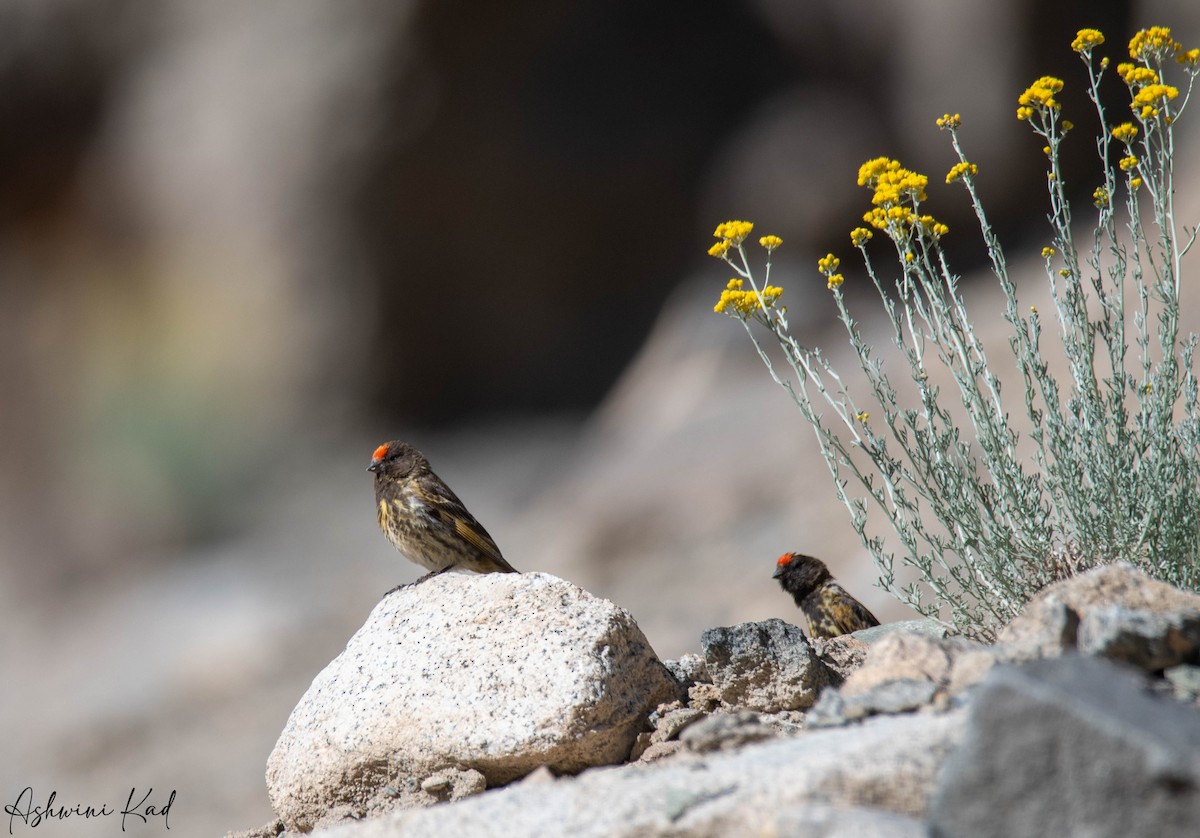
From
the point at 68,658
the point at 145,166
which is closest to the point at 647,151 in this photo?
the point at 145,166

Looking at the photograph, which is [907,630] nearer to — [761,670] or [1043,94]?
[761,670]

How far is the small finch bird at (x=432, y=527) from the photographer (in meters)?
5.64


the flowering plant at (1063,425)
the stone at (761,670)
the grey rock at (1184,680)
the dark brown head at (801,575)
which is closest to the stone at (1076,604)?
the grey rock at (1184,680)

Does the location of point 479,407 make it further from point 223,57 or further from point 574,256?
point 223,57

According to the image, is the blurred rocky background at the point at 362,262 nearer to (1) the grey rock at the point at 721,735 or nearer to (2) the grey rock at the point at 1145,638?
(1) the grey rock at the point at 721,735

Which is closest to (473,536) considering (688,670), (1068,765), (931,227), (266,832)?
(688,670)

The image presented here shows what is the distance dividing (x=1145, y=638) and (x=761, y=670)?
1354mm

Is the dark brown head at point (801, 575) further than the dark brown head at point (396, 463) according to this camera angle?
Yes

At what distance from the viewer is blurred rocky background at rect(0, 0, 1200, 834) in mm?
13969

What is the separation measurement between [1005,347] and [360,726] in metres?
8.81

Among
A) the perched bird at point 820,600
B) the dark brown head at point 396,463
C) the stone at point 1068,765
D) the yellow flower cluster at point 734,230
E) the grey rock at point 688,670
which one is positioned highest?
the dark brown head at point 396,463

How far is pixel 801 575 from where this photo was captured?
6.45m

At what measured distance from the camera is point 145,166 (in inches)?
598

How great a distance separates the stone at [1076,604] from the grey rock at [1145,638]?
0.08 m
